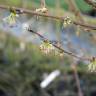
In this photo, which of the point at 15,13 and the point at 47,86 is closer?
the point at 15,13

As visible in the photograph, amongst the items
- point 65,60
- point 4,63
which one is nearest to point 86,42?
point 65,60

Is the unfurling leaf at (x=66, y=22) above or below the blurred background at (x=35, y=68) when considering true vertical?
above

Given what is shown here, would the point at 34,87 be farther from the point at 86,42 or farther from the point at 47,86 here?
the point at 86,42

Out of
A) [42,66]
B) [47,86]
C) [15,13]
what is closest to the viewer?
[15,13]

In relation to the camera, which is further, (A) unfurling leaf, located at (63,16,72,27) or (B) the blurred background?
(B) the blurred background

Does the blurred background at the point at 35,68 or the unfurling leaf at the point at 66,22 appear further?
the blurred background at the point at 35,68

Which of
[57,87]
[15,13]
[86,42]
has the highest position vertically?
[15,13]

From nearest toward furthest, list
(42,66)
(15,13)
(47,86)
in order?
(15,13) → (47,86) → (42,66)

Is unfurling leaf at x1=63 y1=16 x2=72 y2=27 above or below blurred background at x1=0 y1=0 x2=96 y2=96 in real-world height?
above

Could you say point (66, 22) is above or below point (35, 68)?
above

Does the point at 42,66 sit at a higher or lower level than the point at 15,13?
lower

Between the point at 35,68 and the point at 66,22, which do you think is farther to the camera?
the point at 35,68
